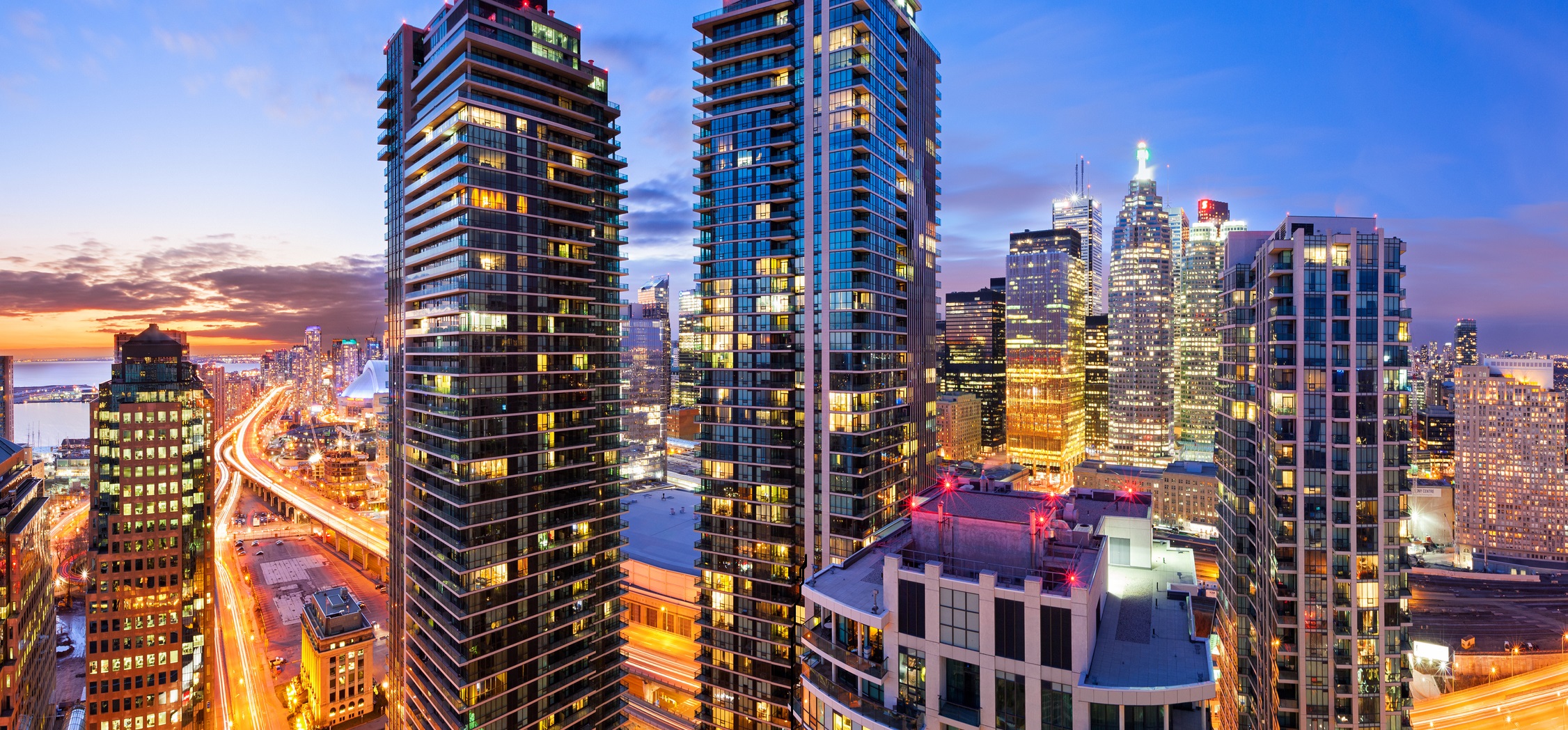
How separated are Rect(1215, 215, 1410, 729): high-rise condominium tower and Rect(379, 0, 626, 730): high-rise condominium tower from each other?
72436 millimetres

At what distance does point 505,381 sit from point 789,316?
105 feet

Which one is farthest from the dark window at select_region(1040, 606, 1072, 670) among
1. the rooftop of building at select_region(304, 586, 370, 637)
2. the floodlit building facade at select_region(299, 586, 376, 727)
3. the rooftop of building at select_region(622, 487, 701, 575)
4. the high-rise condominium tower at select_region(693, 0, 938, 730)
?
the rooftop of building at select_region(304, 586, 370, 637)

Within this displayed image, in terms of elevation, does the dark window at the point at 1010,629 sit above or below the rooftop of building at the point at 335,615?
above

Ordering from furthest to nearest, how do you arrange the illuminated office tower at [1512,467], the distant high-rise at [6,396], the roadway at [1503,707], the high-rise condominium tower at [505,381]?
the illuminated office tower at [1512,467] → the distant high-rise at [6,396] → the roadway at [1503,707] → the high-rise condominium tower at [505,381]

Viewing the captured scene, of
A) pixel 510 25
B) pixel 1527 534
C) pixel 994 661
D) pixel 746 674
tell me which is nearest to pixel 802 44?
pixel 510 25

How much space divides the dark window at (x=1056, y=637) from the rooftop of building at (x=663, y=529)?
76.8 m

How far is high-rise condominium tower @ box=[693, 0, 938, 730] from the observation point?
242 feet

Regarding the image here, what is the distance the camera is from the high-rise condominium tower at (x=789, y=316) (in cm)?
7381

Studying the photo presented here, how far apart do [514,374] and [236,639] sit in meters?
122

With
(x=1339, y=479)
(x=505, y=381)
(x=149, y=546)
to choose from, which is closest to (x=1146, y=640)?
(x=1339, y=479)

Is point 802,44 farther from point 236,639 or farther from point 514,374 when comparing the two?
point 236,639

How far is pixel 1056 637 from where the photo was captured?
1309 inches

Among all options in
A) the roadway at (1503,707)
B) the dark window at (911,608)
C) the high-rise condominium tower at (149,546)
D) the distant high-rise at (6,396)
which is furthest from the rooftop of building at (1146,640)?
the distant high-rise at (6,396)

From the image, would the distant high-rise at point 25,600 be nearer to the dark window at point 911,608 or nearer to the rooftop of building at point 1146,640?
the dark window at point 911,608
